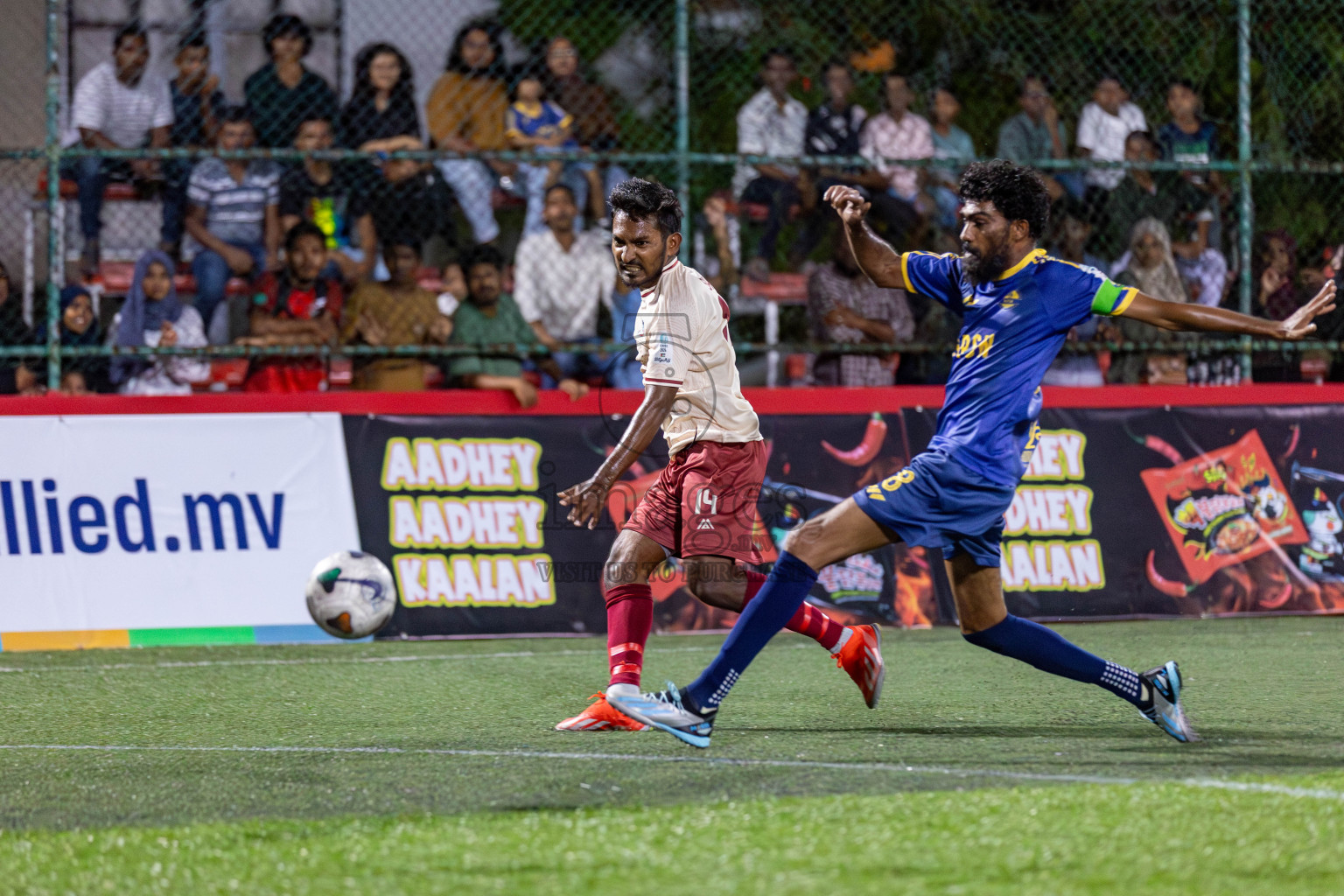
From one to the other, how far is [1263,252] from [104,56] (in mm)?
8602

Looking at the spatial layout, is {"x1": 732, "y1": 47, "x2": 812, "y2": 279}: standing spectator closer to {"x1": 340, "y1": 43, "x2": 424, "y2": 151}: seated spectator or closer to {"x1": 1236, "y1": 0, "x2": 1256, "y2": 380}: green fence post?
{"x1": 340, "y1": 43, "x2": 424, "y2": 151}: seated spectator

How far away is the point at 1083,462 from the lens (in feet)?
33.0

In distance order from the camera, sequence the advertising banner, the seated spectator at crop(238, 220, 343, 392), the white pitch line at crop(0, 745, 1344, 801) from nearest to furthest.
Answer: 1. the white pitch line at crop(0, 745, 1344, 801)
2. the advertising banner
3. the seated spectator at crop(238, 220, 343, 392)

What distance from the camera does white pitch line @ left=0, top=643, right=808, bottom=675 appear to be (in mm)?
8157

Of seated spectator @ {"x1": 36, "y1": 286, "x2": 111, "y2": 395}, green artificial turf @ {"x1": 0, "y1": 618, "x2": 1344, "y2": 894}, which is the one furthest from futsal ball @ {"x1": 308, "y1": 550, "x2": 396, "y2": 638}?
seated spectator @ {"x1": 36, "y1": 286, "x2": 111, "y2": 395}

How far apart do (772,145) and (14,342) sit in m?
5.41

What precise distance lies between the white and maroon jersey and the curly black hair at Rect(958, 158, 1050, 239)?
1065mm

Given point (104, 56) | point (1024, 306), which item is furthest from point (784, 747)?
point (104, 56)

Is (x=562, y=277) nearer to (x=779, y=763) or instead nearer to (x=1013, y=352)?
(x=1013, y=352)

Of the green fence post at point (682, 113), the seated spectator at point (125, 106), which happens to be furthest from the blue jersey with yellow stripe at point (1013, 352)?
the seated spectator at point (125, 106)

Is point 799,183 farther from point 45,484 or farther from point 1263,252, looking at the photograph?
point 45,484

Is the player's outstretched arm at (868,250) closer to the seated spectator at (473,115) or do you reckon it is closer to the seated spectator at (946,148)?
the seated spectator at (473,115)

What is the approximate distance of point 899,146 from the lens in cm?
1148

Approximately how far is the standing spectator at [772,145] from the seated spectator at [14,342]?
493 centimetres
